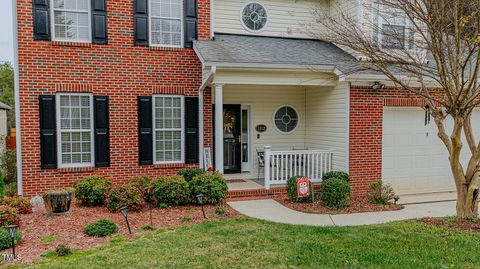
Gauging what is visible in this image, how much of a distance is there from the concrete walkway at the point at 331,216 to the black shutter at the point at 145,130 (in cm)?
251

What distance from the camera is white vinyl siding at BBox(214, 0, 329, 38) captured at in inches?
420

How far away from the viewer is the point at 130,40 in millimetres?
9336

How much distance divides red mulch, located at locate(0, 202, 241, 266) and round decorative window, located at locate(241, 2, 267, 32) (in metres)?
5.43

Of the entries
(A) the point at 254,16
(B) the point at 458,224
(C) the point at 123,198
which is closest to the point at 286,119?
(A) the point at 254,16

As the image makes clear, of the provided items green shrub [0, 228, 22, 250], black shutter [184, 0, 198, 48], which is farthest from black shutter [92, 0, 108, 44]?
green shrub [0, 228, 22, 250]

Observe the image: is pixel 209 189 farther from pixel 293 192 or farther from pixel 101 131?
pixel 101 131

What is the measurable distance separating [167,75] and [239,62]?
7.08ft

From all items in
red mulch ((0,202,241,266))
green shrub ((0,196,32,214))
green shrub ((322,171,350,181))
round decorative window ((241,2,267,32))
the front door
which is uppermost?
round decorative window ((241,2,267,32))

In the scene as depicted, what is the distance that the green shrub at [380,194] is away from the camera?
8.73m

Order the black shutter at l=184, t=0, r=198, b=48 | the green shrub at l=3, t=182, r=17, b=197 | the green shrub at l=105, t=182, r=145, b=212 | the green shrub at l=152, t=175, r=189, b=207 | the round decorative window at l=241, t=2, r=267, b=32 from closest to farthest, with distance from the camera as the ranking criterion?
1. the green shrub at l=105, t=182, r=145, b=212
2. the green shrub at l=152, t=175, r=189, b=207
3. the green shrub at l=3, t=182, r=17, b=197
4. the black shutter at l=184, t=0, r=198, b=48
5. the round decorative window at l=241, t=2, r=267, b=32

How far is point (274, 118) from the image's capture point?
439 inches

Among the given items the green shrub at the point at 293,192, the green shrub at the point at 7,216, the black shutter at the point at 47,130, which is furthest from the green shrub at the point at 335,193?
the black shutter at the point at 47,130

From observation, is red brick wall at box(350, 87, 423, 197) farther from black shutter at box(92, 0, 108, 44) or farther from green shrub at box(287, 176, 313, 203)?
black shutter at box(92, 0, 108, 44)

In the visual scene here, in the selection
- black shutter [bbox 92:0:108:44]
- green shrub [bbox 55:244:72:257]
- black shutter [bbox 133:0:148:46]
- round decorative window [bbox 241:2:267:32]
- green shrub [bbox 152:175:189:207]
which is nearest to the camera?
green shrub [bbox 55:244:72:257]
